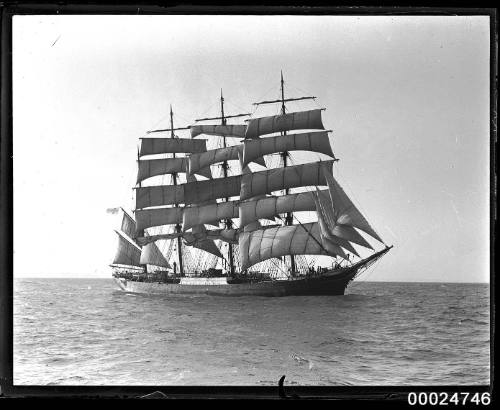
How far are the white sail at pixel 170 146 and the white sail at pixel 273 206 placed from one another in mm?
1181

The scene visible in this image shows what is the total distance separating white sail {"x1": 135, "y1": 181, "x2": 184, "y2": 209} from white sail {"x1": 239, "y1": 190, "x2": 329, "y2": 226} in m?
0.99

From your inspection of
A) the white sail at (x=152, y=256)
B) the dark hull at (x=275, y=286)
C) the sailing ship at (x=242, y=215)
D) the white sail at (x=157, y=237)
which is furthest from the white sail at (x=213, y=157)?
the white sail at (x=152, y=256)

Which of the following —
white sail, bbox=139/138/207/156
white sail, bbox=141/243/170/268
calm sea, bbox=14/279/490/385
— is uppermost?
white sail, bbox=139/138/207/156

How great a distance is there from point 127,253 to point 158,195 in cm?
143

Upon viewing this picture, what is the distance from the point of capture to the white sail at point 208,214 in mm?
9977

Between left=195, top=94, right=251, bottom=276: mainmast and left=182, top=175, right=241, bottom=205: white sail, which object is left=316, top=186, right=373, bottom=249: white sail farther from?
left=195, top=94, right=251, bottom=276: mainmast

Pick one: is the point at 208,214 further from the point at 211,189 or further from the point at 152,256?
the point at 152,256

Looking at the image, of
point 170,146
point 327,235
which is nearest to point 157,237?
point 170,146

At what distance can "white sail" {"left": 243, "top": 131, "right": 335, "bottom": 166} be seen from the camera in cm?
657

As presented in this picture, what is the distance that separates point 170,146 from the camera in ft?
25.1

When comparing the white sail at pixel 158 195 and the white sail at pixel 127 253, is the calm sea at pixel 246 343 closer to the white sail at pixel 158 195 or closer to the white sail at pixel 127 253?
the white sail at pixel 127 253

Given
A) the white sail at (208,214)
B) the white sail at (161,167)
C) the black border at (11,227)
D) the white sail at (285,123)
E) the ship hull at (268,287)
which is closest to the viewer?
the black border at (11,227)
